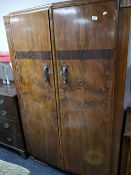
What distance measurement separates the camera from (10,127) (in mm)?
2000

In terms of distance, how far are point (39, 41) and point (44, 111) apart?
0.70 m

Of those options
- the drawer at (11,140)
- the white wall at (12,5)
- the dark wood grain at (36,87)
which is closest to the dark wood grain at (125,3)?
the dark wood grain at (36,87)

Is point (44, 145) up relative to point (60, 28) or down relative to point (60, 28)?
down

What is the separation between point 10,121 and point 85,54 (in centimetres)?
132

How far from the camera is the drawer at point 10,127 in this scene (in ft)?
6.35

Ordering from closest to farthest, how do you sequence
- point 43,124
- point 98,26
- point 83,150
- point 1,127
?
1. point 98,26
2. point 83,150
3. point 43,124
4. point 1,127

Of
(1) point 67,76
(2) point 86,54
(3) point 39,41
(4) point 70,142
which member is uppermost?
(3) point 39,41

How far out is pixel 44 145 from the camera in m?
1.81

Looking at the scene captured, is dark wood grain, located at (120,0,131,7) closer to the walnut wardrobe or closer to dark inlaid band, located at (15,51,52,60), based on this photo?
the walnut wardrobe

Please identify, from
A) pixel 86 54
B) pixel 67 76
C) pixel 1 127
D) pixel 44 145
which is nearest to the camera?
pixel 86 54

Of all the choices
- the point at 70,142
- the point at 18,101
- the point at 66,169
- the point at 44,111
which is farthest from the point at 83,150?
the point at 18,101

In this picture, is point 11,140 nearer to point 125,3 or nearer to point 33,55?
point 33,55

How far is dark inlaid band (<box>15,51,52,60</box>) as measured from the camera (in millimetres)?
1385

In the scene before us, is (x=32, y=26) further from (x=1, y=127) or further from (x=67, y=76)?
(x=1, y=127)
